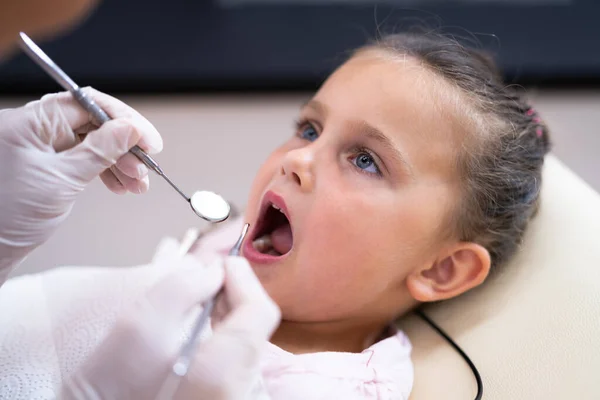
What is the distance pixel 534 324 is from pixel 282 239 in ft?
1.58

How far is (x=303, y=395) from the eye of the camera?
3.44 ft

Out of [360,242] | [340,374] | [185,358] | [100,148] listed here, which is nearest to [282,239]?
[360,242]

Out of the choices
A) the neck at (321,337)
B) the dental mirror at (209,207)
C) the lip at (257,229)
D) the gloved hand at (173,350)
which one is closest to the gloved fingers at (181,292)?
the gloved hand at (173,350)

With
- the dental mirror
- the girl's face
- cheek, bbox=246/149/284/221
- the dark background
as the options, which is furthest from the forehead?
the dark background

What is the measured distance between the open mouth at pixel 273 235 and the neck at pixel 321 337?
0.14m

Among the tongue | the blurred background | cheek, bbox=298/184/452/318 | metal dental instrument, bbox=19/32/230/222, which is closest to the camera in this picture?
metal dental instrument, bbox=19/32/230/222

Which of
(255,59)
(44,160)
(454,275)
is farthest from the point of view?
(255,59)

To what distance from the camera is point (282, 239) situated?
4.21 ft

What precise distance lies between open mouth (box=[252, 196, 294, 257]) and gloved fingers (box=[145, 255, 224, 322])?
361 mm

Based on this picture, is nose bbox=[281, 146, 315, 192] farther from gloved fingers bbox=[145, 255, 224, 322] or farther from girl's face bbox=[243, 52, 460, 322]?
gloved fingers bbox=[145, 255, 224, 322]

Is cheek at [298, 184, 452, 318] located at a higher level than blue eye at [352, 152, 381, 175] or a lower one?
lower

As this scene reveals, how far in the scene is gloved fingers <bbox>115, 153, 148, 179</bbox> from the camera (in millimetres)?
1088

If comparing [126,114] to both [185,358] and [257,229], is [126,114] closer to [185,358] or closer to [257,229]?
[257,229]

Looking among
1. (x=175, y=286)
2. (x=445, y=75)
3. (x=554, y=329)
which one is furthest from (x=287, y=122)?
(x=175, y=286)
